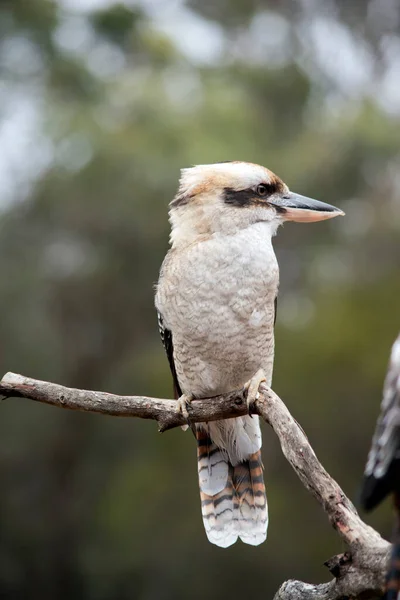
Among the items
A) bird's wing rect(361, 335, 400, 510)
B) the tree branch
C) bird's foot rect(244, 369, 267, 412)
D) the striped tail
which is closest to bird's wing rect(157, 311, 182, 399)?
the striped tail

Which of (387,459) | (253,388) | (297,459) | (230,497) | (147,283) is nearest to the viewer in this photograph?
(387,459)

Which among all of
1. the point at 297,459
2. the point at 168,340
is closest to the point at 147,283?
the point at 168,340

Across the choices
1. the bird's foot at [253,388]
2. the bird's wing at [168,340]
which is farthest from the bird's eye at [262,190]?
the bird's foot at [253,388]

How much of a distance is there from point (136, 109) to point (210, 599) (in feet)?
10.1

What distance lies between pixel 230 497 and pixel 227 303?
0.63 m

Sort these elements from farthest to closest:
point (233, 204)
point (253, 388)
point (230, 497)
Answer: point (230, 497)
point (233, 204)
point (253, 388)

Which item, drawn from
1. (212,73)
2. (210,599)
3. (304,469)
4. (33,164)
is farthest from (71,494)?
(304,469)

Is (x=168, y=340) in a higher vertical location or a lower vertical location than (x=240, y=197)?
lower

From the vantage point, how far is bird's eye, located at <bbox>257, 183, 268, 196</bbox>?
108 inches

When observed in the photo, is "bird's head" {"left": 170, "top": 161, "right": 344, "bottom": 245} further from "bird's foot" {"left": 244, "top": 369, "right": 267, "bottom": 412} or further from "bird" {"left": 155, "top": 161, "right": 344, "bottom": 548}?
"bird's foot" {"left": 244, "top": 369, "right": 267, "bottom": 412}

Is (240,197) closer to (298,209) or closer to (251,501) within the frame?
(298,209)

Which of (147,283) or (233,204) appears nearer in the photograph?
(233,204)

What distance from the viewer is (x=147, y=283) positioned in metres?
5.96

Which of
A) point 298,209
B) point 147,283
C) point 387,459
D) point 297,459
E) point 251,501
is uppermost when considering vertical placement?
point 147,283
